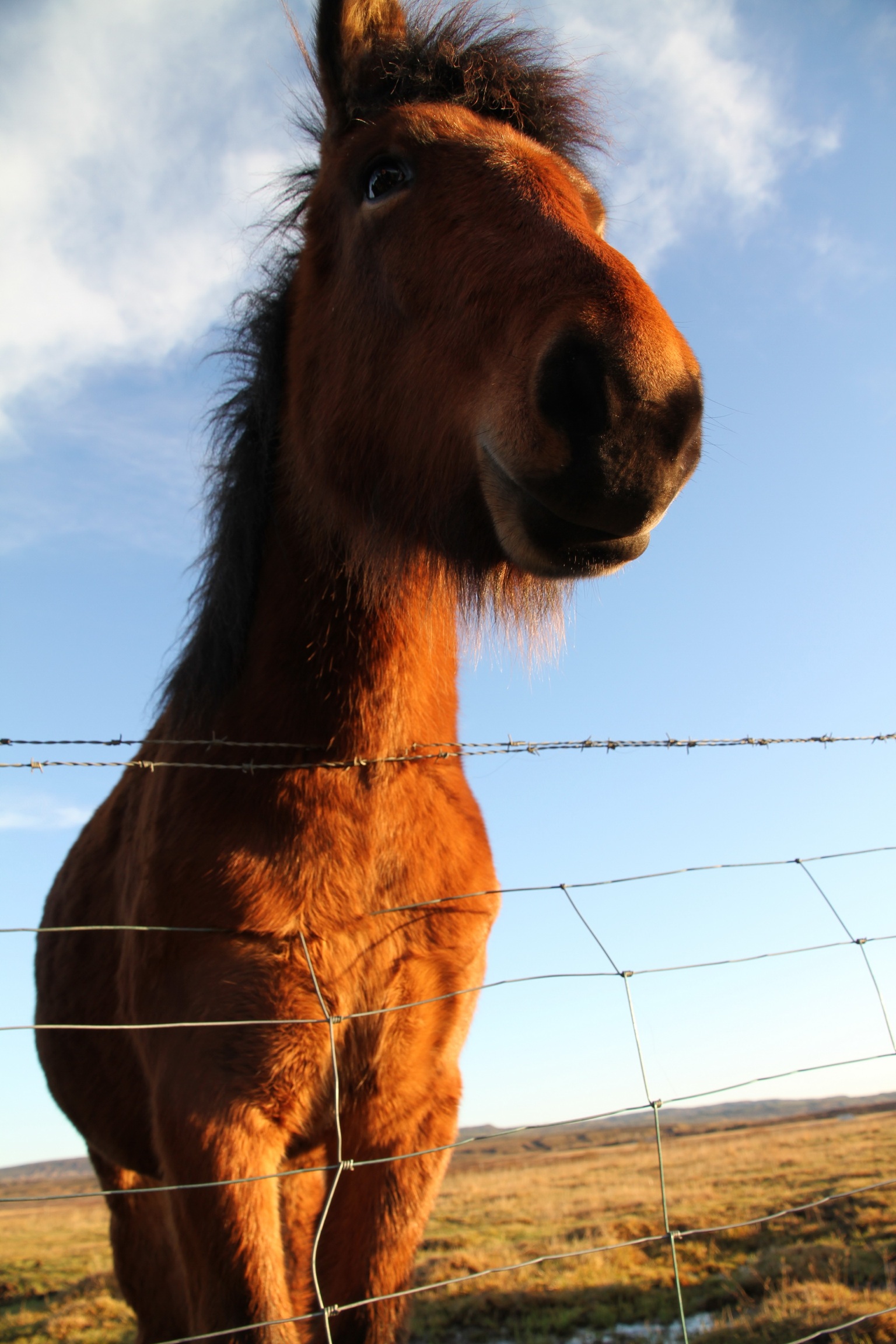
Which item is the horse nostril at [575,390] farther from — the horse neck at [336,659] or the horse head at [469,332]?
the horse neck at [336,659]

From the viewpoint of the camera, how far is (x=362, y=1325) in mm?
2438

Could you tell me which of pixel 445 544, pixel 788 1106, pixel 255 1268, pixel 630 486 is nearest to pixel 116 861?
pixel 255 1268

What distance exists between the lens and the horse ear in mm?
2615

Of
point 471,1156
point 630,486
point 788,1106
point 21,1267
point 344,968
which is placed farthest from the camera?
point 788,1106

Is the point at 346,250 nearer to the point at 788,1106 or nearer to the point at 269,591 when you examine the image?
the point at 269,591

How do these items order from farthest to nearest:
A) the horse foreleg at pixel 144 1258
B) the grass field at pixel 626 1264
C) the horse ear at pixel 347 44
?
the grass field at pixel 626 1264 < the horse foreleg at pixel 144 1258 < the horse ear at pixel 347 44

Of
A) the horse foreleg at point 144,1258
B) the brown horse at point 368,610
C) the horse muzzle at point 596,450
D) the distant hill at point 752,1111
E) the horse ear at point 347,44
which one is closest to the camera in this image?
Result: the horse muzzle at point 596,450

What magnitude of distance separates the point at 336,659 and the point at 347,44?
6.88ft

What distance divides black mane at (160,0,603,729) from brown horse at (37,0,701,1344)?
0.01 metres

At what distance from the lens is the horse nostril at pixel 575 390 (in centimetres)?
161

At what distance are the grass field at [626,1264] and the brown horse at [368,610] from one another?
0.99 m

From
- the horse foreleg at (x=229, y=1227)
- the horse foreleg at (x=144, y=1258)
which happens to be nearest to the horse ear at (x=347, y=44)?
the horse foreleg at (x=229, y=1227)

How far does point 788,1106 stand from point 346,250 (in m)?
96.8

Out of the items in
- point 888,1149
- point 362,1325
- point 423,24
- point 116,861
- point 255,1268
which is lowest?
point 888,1149
